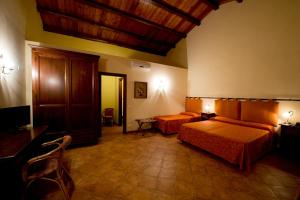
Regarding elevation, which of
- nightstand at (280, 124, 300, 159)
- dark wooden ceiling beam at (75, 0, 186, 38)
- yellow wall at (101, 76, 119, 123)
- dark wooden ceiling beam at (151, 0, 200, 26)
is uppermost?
dark wooden ceiling beam at (151, 0, 200, 26)

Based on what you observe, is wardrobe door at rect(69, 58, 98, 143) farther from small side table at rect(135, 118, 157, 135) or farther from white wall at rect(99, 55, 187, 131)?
small side table at rect(135, 118, 157, 135)

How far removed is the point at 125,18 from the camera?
4.62 metres

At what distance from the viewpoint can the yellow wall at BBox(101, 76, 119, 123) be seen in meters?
6.20

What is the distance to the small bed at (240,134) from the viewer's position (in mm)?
2531

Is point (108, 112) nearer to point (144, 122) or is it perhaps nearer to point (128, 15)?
point (144, 122)

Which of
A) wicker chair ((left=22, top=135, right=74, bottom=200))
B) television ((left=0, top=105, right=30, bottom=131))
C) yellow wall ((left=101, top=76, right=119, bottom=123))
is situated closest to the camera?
wicker chair ((left=22, top=135, right=74, bottom=200))

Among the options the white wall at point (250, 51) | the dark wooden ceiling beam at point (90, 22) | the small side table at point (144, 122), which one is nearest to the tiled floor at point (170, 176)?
the small side table at point (144, 122)

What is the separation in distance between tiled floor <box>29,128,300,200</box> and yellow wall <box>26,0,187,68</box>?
11.7 ft

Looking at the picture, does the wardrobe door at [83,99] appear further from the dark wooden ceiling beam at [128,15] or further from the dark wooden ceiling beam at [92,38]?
the dark wooden ceiling beam at [92,38]

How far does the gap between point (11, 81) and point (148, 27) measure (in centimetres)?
452

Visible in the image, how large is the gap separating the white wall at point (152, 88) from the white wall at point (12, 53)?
1.86m

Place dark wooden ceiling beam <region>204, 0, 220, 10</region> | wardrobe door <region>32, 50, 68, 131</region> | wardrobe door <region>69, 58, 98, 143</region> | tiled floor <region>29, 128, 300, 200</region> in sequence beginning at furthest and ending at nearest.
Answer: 1. dark wooden ceiling beam <region>204, 0, 220, 10</region>
2. wardrobe door <region>69, 58, 98, 143</region>
3. wardrobe door <region>32, 50, 68, 131</region>
4. tiled floor <region>29, 128, 300, 200</region>

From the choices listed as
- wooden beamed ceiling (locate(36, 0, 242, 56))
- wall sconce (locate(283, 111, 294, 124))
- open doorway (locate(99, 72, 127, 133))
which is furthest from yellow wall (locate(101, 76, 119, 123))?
wall sconce (locate(283, 111, 294, 124))

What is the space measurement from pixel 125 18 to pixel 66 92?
10.4 feet
